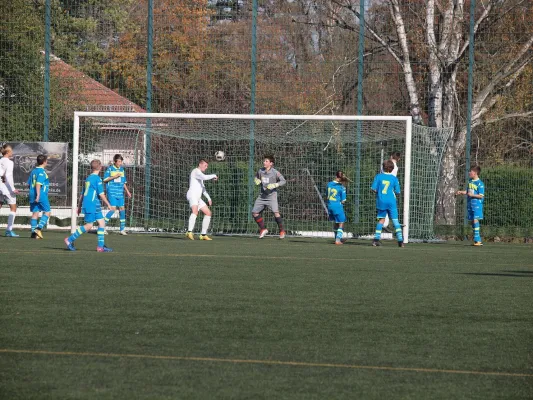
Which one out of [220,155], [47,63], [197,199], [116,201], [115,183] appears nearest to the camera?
[197,199]

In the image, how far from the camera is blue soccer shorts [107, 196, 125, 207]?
22.9 meters

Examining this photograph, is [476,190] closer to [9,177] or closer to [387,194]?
[387,194]

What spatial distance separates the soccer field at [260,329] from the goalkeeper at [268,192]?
7.39 metres

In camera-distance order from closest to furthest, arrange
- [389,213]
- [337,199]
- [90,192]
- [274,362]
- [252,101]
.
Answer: [274,362] < [90,192] < [389,213] < [337,199] < [252,101]

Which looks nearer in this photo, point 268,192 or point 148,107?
point 268,192

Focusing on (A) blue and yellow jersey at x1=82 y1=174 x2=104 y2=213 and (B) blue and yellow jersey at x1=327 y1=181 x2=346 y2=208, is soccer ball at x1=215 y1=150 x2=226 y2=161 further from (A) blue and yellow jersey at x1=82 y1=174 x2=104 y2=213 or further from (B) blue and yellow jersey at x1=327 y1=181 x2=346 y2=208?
(A) blue and yellow jersey at x1=82 y1=174 x2=104 y2=213

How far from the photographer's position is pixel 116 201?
75.5 ft

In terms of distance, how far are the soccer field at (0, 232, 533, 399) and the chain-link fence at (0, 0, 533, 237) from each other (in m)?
10.5

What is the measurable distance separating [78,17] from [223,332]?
2143cm

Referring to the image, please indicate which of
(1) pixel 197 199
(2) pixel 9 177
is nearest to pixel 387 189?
(1) pixel 197 199

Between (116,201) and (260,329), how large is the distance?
15.2m

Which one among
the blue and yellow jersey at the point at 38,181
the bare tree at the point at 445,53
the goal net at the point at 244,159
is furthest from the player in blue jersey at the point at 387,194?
the blue and yellow jersey at the point at 38,181

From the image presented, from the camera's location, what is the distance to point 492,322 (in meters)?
8.95

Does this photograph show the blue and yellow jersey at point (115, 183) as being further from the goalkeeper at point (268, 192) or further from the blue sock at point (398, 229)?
the blue sock at point (398, 229)
